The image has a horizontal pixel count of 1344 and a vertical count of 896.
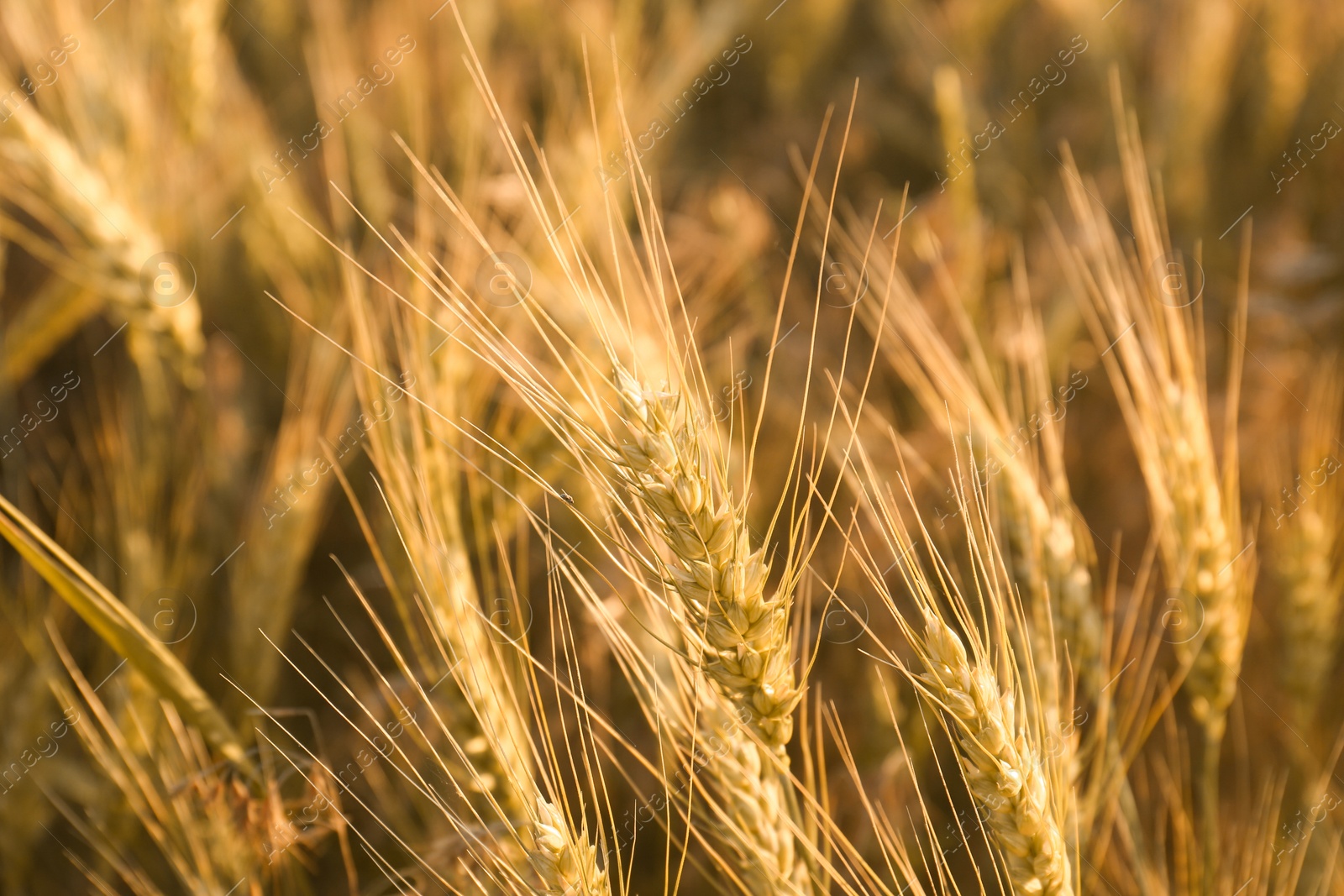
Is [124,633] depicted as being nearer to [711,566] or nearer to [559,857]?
[559,857]

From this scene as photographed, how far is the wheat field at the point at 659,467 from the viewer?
0.93 meters

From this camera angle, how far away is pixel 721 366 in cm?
203

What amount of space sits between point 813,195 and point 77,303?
1.98 m

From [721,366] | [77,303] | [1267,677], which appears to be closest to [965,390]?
[721,366]

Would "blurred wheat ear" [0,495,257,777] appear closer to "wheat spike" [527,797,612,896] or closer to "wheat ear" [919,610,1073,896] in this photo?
"wheat spike" [527,797,612,896]

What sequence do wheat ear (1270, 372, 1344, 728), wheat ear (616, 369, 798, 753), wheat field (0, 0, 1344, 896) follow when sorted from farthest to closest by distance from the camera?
wheat ear (1270, 372, 1344, 728), wheat field (0, 0, 1344, 896), wheat ear (616, 369, 798, 753)

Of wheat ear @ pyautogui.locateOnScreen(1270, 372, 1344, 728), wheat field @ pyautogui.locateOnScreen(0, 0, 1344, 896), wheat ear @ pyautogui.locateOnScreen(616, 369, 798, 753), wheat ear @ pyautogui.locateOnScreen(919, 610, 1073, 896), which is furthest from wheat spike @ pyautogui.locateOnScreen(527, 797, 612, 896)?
wheat ear @ pyautogui.locateOnScreen(1270, 372, 1344, 728)

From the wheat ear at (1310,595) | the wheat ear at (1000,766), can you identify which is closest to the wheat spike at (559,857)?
the wheat ear at (1000,766)

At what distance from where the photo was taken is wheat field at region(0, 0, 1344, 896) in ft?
3.05

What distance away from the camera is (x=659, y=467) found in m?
0.79

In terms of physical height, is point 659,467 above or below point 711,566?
above

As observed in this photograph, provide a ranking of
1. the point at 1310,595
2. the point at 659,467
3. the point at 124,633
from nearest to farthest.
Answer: the point at 659,467 < the point at 124,633 < the point at 1310,595

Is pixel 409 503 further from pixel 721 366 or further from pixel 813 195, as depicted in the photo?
pixel 813 195

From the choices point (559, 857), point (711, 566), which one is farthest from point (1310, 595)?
point (559, 857)
